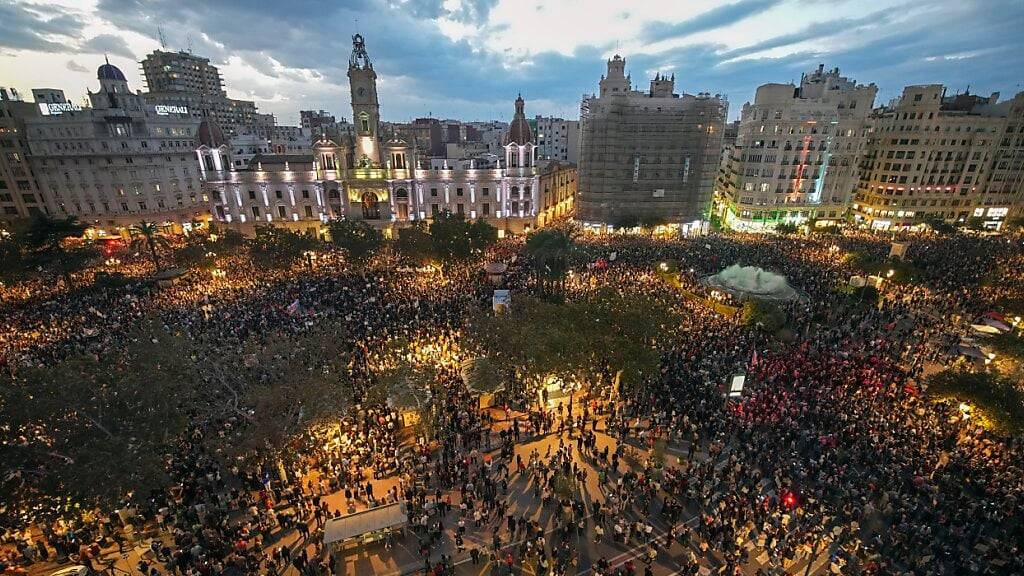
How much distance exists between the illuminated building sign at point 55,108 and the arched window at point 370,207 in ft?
132

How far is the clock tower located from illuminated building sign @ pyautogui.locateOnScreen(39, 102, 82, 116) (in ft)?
124

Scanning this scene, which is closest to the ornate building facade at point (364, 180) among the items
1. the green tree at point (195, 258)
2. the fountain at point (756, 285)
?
the green tree at point (195, 258)

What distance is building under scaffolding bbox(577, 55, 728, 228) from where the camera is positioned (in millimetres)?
62344

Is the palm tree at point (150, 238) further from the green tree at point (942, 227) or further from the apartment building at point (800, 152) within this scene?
the green tree at point (942, 227)

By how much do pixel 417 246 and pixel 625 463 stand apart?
103ft

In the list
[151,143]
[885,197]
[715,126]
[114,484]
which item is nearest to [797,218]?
[885,197]

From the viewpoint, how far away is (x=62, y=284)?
138ft

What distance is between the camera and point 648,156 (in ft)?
211

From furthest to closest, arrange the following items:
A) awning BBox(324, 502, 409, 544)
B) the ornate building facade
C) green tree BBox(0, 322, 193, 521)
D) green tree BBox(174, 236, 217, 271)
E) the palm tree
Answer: the ornate building facade → the palm tree → green tree BBox(174, 236, 217, 271) → awning BBox(324, 502, 409, 544) → green tree BBox(0, 322, 193, 521)

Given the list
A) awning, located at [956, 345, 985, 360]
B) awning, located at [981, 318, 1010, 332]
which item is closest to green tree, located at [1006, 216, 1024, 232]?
awning, located at [981, 318, 1010, 332]

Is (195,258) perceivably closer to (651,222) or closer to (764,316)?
(764,316)

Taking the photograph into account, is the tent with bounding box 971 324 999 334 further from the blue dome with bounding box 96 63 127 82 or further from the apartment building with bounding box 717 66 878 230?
the blue dome with bounding box 96 63 127 82

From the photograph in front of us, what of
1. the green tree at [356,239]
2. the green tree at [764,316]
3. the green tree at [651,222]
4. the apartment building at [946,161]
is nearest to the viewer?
the green tree at [764,316]

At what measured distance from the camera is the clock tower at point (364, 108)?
60.7 metres
